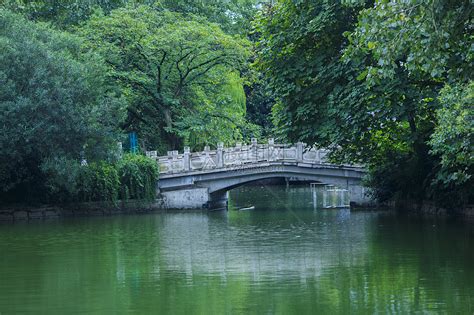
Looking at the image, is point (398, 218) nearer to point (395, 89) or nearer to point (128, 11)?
point (395, 89)

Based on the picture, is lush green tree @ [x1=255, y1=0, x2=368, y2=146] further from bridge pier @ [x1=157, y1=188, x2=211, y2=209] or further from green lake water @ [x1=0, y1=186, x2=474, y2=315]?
bridge pier @ [x1=157, y1=188, x2=211, y2=209]

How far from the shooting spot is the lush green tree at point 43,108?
2856 centimetres

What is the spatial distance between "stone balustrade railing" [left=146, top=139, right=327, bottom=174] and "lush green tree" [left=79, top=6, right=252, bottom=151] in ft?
5.36

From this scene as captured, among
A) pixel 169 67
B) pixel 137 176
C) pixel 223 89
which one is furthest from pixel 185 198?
pixel 223 89

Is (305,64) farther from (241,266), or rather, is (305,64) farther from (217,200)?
(217,200)

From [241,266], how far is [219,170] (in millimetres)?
17993

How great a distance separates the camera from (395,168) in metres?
30.5

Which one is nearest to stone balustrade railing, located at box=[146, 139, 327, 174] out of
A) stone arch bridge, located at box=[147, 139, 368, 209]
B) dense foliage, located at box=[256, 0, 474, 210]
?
stone arch bridge, located at box=[147, 139, 368, 209]

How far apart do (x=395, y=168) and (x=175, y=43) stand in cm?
1072

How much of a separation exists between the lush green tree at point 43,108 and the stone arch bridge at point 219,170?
4.47 m

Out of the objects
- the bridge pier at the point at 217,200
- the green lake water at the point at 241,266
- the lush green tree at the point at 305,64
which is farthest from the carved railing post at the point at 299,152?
the lush green tree at the point at 305,64

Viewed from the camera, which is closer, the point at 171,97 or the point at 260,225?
the point at 260,225

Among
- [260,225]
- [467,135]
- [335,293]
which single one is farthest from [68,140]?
[335,293]

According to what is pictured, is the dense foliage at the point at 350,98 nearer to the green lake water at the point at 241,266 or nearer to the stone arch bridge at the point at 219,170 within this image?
the green lake water at the point at 241,266
